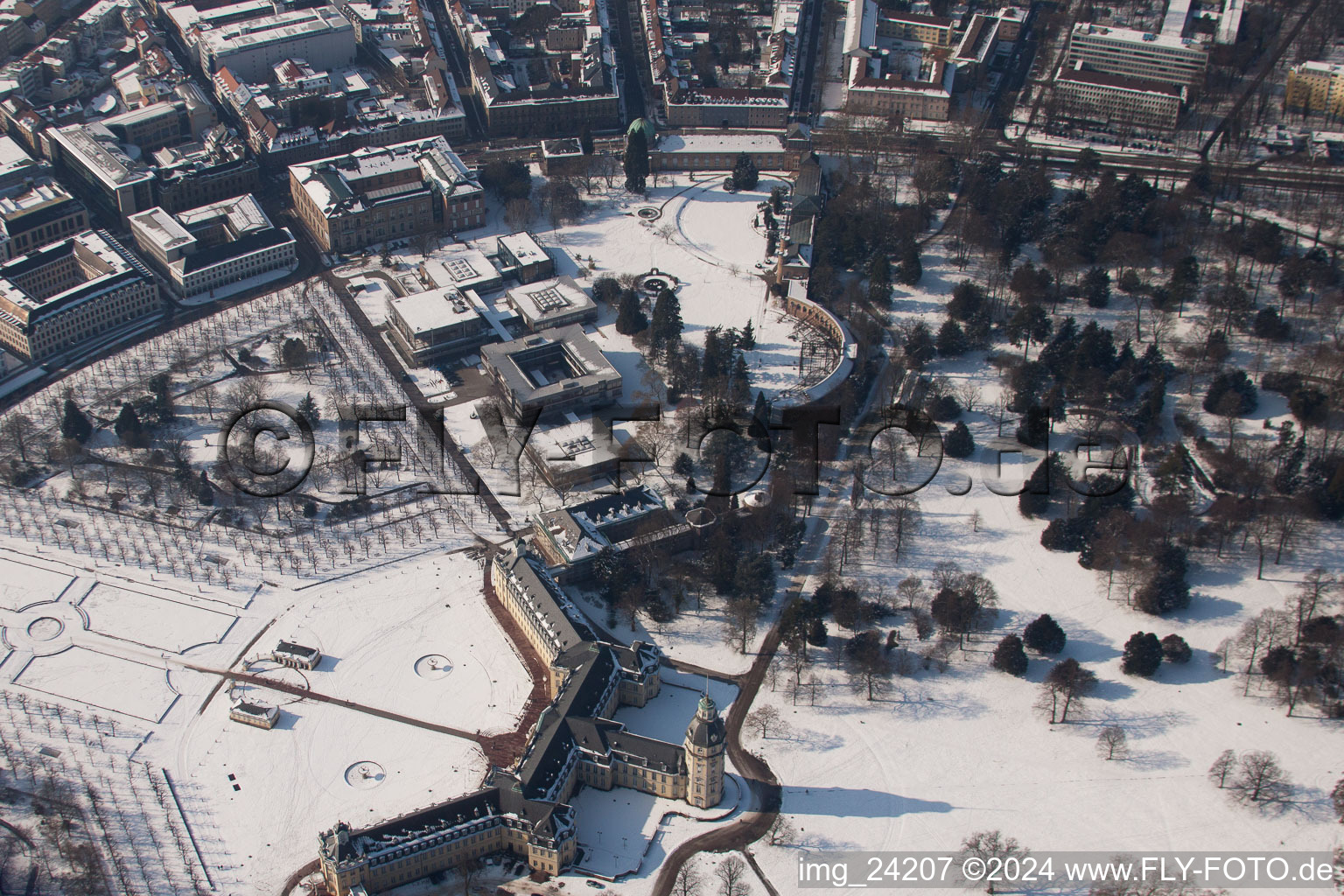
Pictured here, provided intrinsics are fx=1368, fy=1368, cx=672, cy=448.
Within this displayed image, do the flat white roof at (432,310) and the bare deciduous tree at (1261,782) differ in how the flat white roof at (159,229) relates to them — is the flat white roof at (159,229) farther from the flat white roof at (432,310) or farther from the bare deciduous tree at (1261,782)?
the bare deciduous tree at (1261,782)

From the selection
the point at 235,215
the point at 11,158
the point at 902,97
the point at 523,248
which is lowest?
the point at 523,248

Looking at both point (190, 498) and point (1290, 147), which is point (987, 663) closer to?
point (190, 498)

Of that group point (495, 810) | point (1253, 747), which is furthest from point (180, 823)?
point (1253, 747)

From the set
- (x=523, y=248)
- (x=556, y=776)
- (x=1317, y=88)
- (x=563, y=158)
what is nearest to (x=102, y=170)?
(x=523, y=248)

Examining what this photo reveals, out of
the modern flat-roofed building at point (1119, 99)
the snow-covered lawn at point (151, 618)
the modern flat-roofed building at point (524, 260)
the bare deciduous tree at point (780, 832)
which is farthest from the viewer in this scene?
the modern flat-roofed building at point (1119, 99)

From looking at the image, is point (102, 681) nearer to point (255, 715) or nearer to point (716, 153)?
point (255, 715)

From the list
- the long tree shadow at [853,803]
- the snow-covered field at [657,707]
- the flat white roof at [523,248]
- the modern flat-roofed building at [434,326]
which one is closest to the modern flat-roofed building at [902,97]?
the flat white roof at [523,248]
